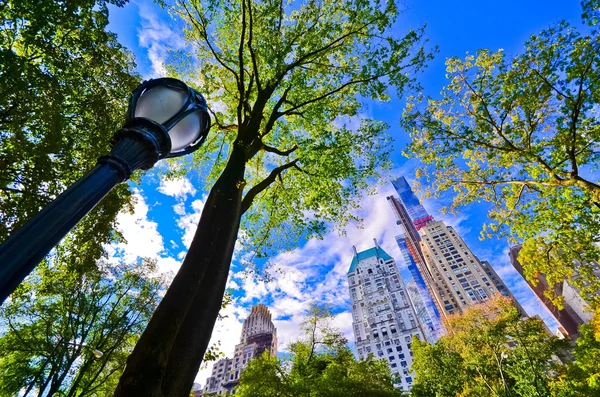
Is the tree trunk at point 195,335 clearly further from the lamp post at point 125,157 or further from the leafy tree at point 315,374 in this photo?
the leafy tree at point 315,374

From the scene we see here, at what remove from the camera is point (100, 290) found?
14.0 meters

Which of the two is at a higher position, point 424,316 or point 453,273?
point 424,316

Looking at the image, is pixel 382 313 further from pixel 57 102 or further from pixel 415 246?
pixel 57 102

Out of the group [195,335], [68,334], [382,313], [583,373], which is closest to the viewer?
[195,335]

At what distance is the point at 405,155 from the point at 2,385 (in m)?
22.3

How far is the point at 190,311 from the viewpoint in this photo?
3.75 metres

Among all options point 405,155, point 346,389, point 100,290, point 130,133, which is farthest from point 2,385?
point 405,155

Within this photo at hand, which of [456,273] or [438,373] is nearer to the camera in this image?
[438,373]

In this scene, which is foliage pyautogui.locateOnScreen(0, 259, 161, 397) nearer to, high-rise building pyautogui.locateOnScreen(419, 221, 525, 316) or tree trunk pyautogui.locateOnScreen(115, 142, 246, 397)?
tree trunk pyautogui.locateOnScreen(115, 142, 246, 397)

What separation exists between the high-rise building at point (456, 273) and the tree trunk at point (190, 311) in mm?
86157

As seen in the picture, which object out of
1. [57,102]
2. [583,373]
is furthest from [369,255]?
[57,102]

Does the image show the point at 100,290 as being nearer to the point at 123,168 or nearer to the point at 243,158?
the point at 243,158

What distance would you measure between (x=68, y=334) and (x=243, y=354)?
89969 mm

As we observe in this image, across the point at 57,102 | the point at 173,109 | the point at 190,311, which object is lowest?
the point at 190,311
